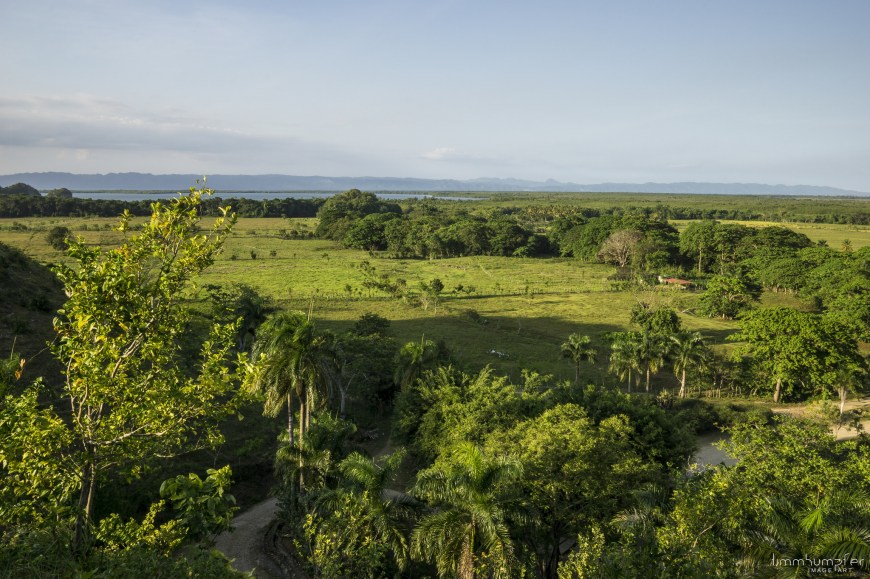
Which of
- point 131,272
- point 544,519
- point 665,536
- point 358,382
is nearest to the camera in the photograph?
point 131,272

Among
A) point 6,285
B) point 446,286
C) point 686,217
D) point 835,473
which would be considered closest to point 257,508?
point 835,473

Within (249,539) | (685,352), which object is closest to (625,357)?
(685,352)

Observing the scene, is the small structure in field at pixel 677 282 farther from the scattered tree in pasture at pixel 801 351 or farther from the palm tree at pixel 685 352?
the palm tree at pixel 685 352

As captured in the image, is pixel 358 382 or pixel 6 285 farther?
pixel 6 285

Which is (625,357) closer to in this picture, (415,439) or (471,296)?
(415,439)

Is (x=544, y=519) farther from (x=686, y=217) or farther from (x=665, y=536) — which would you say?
(x=686, y=217)

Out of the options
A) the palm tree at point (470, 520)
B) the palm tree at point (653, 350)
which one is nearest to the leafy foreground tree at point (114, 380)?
the palm tree at point (470, 520)
